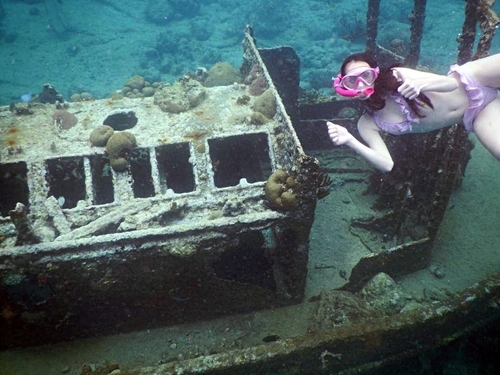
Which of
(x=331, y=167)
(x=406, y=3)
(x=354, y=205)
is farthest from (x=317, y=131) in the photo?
(x=406, y=3)

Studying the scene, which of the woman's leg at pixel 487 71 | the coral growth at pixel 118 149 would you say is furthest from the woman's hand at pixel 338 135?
the coral growth at pixel 118 149

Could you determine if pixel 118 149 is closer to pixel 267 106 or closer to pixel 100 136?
pixel 100 136

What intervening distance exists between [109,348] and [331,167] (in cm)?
703

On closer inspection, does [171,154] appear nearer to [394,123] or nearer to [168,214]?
[168,214]

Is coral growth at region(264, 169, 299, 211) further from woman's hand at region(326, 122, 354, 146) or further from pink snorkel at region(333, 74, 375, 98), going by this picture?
pink snorkel at region(333, 74, 375, 98)

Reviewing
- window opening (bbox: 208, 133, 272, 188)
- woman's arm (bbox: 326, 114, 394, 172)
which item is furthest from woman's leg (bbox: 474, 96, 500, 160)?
A: window opening (bbox: 208, 133, 272, 188)

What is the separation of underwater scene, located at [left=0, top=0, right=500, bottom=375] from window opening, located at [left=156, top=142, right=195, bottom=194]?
4 centimetres

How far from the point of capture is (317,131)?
982cm

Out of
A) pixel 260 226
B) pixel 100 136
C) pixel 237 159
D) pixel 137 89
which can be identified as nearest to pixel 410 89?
pixel 260 226

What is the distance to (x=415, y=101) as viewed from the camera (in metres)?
3.46

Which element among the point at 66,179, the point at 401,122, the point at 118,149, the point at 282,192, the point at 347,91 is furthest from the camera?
the point at 66,179

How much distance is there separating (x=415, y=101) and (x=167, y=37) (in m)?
25.3

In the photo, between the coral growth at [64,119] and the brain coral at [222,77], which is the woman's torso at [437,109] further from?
the coral growth at [64,119]

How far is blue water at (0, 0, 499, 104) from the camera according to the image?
21.5 meters
